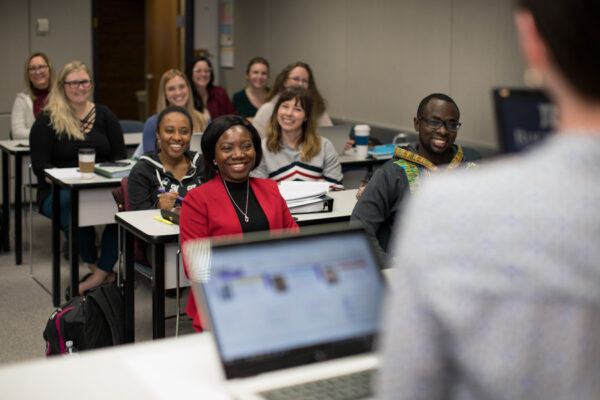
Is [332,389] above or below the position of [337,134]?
below

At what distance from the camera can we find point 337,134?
4.80 m

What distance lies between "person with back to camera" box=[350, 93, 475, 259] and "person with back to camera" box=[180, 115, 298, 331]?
321mm

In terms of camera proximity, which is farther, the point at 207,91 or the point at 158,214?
the point at 207,91

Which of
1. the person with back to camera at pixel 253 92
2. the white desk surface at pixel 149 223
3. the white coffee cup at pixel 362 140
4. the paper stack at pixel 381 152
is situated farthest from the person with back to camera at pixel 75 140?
the person with back to camera at pixel 253 92

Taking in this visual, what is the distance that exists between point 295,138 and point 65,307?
166 cm

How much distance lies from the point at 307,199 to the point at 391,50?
2.98 meters

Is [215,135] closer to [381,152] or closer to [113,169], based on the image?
[113,169]

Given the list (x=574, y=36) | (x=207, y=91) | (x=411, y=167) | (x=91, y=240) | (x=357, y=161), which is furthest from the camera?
(x=207, y=91)

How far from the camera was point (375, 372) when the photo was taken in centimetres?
123

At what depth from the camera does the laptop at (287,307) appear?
1141 mm

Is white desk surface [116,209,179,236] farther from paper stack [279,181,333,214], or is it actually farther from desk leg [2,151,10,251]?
desk leg [2,151,10,251]

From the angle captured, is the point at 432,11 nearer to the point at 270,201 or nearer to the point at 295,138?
the point at 295,138

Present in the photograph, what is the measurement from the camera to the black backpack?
276 centimetres

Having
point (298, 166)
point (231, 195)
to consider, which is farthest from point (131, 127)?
point (231, 195)
